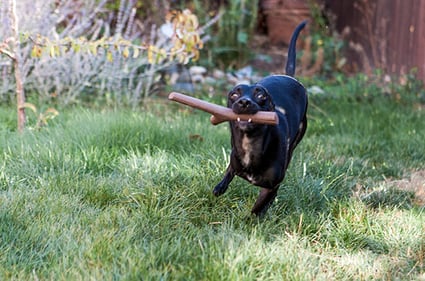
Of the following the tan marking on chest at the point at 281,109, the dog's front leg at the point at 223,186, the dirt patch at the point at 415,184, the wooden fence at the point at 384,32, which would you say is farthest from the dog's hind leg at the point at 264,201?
the wooden fence at the point at 384,32

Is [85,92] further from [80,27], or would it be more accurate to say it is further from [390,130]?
[390,130]

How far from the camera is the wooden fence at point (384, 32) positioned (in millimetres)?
6789

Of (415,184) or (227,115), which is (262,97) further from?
(415,184)

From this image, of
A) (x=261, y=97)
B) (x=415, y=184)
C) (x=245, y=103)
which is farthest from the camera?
(x=415, y=184)

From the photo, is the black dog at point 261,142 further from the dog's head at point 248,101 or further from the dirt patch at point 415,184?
the dirt patch at point 415,184

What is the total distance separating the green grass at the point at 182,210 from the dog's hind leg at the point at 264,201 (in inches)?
1.8

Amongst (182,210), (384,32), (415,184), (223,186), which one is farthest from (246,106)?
(384,32)

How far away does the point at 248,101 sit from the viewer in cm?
269

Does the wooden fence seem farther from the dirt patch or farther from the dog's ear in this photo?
the dog's ear

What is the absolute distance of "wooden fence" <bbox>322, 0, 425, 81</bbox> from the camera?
22.3ft

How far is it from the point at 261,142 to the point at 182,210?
1.81 ft

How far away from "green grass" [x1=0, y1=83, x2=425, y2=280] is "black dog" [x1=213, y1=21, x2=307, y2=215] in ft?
0.65

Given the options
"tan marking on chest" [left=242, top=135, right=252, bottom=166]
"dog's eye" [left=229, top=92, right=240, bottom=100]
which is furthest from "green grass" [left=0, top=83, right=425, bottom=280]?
"dog's eye" [left=229, top=92, right=240, bottom=100]

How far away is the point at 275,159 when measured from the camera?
291 cm
